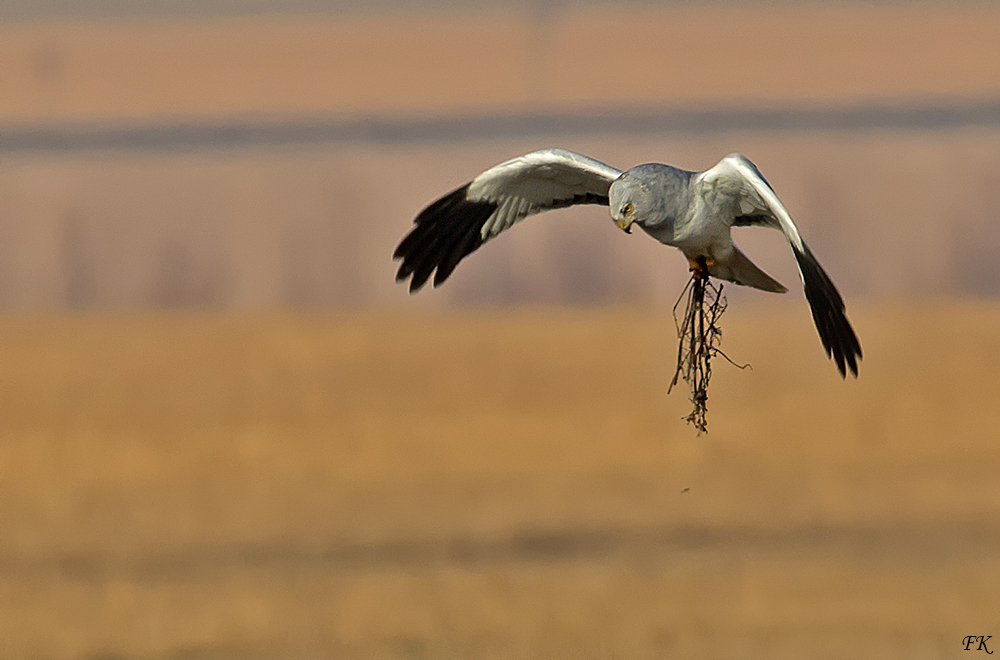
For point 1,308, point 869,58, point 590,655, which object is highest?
point 869,58

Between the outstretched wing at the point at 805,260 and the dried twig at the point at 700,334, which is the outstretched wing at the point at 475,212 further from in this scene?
the outstretched wing at the point at 805,260

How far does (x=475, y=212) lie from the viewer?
10625 millimetres

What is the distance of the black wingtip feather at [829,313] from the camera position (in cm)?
845

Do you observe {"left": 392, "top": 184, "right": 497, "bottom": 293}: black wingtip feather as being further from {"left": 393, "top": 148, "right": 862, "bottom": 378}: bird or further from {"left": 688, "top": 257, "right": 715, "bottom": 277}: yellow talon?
{"left": 688, "top": 257, "right": 715, "bottom": 277}: yellow talon

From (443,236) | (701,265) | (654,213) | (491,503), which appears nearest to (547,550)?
(491,503)

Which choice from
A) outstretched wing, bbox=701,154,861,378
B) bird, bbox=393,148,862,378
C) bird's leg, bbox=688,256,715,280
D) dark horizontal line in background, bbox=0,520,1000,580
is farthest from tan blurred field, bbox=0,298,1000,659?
outstretched wing, bbox=701,154,861,378

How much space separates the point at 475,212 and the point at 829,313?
8.76 ft

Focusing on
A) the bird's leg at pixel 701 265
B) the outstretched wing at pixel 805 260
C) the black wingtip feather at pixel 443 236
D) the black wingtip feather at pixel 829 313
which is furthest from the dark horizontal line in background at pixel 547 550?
the black wingtip feather at pixel 829 313

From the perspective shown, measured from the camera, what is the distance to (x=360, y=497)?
20266mm

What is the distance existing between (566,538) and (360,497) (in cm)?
360

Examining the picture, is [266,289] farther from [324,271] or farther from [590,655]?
[590,655]

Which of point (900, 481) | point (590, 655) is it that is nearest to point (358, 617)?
point (590, 655)

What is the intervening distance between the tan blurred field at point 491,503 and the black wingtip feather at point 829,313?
465cm

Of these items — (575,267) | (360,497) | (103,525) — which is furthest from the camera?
(575,267)
